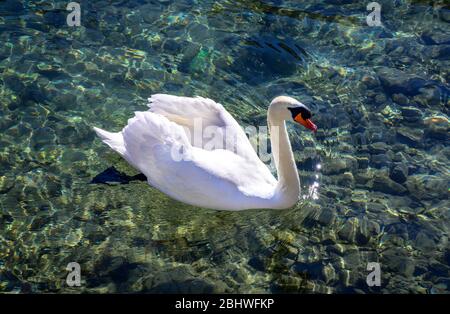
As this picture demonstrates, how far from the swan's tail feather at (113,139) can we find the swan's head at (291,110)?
1.90 metres

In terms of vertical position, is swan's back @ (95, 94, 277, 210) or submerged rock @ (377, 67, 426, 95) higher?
submerged rock @ (377, 67, 426, 95)

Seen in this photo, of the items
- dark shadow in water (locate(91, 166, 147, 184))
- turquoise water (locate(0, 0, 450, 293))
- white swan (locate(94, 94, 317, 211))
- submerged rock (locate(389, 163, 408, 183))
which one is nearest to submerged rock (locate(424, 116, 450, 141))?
turquoise water (locate(0, 0, 450, 293))

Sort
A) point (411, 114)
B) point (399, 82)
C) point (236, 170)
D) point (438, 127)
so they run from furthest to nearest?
point (399, 82) < point (411, 114) < point (438, 127) < point (236, 170)

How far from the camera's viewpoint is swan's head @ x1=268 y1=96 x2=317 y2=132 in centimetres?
726

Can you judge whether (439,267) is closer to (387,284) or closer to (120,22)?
(387,284)

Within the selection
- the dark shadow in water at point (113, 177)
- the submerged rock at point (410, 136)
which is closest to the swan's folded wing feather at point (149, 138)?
the dark shadow in water at point (113, 177)

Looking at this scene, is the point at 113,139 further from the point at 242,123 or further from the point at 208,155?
the point at 242,123

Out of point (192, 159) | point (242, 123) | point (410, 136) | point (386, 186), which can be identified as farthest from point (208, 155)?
point (410, 136)

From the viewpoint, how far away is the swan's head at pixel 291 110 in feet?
23.8

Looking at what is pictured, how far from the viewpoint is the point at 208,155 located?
7652 millimetres

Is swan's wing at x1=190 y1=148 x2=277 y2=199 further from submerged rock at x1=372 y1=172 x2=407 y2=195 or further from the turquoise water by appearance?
submerged rock at x1=372 y1=172 x2=407 y2=195

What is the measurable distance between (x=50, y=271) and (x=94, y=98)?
9.59 ft

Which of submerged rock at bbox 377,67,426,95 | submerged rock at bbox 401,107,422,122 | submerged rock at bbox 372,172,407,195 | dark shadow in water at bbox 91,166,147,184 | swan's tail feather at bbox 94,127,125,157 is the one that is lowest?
dark shadow in water at bbox 91,166,147,184

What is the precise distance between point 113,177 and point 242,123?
5.90 feet
